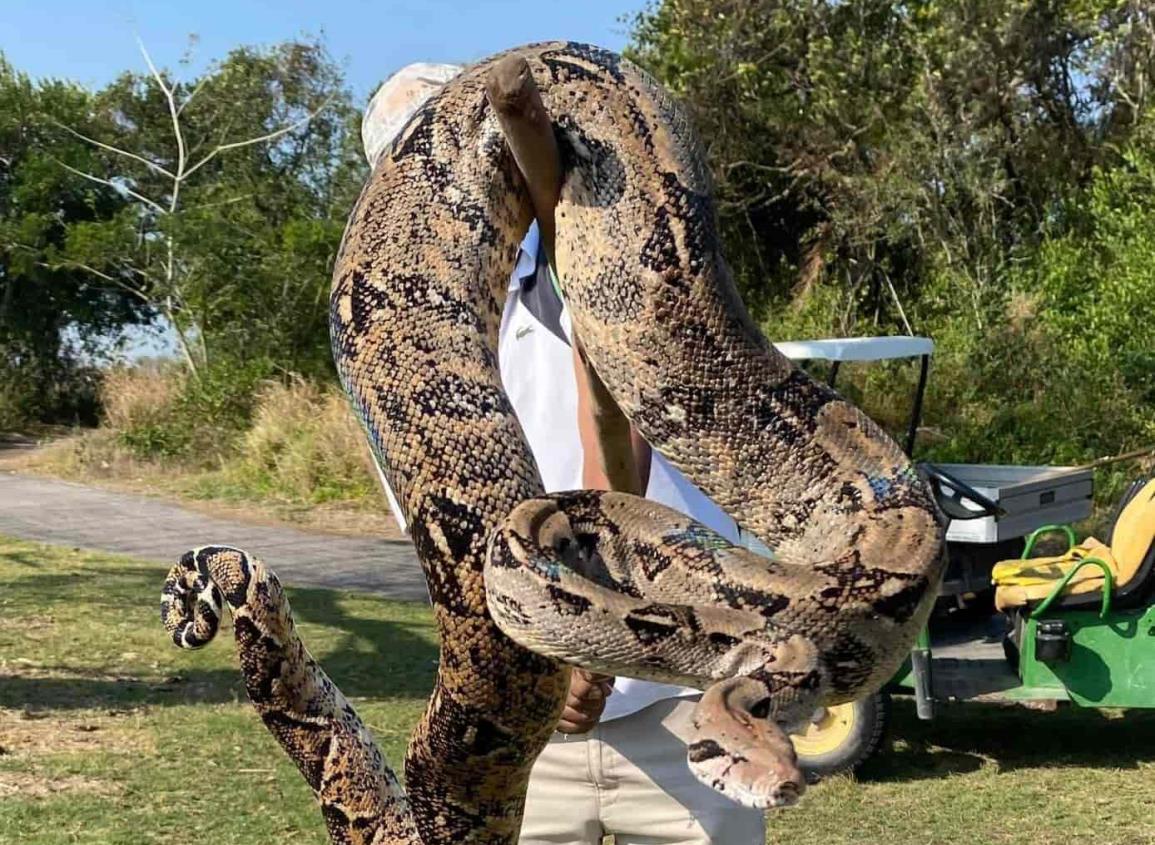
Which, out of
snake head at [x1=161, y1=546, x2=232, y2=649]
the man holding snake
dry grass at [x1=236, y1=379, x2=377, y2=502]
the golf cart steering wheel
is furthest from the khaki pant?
dry grass at [x1=236, y1=379, x2=377, y2=502]

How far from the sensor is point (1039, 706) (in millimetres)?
10133

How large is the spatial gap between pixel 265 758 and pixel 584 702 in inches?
235

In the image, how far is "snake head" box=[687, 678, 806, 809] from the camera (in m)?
1.92

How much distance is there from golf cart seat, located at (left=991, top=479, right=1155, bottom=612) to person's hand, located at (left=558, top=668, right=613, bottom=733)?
240 inches

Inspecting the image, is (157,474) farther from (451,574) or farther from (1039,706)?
(451,574)

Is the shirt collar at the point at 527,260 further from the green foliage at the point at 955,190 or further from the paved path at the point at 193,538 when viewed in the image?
the green foliage at the point at 955,190

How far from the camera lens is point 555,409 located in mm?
3490

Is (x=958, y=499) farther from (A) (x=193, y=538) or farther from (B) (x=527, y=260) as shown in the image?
(A) (x=193, y=538)

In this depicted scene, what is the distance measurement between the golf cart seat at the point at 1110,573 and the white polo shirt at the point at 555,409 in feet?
18.7

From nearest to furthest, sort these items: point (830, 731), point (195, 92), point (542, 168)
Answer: point (542, 168)
point (830, 731)
point (195, 92)

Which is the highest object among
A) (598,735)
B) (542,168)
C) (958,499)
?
(542,168)

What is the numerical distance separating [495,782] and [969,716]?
324 inches

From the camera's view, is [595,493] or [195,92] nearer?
[595,493]

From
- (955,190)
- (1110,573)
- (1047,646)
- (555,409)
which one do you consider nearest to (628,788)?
→ (555,409)
